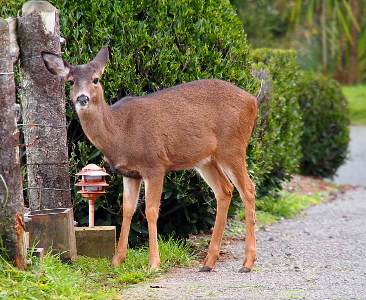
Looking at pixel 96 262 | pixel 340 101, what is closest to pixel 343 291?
pixel 96 262

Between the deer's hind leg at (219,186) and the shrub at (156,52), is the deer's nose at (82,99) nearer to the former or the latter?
the shrub at (156,52)

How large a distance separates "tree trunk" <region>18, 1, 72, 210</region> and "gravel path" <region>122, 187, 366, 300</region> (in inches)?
47.9

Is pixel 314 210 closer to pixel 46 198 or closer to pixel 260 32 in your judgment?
pixel 46 198

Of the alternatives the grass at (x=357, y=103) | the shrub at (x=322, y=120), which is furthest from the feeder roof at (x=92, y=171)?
the grass at (x=357, y=103)

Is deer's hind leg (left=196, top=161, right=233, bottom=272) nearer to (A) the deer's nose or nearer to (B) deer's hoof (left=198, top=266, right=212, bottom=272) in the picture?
(B) deer's hoof (left=198, top=266, right=212, bottom=272)

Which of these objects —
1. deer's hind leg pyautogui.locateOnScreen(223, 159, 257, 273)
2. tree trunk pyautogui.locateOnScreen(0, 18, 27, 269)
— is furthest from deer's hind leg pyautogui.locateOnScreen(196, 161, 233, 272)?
tree trunk pyautogui.locateOnScreen(0, 18, 27, 269)

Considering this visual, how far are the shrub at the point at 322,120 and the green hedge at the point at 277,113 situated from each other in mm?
1969

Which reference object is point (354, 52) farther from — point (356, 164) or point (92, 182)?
point (92, 182)

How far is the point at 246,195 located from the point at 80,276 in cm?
171

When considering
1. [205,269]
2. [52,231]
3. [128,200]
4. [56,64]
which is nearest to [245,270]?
[205,269]

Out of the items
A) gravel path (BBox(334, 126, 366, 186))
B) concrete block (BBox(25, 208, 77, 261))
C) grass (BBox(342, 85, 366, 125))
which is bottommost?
grass (BBox(342, 85, 366, 125))

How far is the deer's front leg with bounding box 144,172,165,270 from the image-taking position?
554cm

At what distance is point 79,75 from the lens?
16.9ft

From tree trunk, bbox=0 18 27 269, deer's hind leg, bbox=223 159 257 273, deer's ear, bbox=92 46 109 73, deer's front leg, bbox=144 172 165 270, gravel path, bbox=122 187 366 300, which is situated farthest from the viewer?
deer's hind leg, bbox=223 159 257 273
